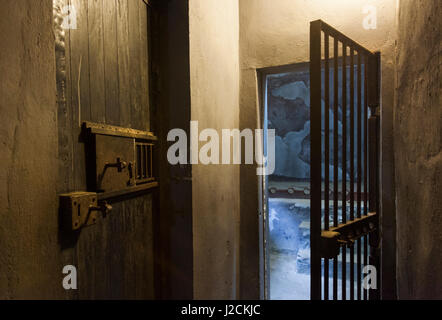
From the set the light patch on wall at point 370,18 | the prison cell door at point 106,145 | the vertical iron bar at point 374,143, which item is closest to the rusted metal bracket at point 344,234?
the vertical iron bar at point 374,143

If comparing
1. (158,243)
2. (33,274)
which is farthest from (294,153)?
(33,274)

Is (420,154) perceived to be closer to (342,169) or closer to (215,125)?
(342,169)

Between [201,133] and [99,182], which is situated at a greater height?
[201,133]

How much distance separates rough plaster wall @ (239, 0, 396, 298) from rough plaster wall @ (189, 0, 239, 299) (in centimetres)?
9

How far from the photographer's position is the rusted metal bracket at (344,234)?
4.52ft

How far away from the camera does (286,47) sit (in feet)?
7.41

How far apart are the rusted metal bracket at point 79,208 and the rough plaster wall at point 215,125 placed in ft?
2.37

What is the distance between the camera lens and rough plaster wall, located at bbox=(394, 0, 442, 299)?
3.41 feet

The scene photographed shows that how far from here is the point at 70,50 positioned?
1.08 metres

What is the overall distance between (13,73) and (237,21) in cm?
206

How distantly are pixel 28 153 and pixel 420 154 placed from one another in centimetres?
148

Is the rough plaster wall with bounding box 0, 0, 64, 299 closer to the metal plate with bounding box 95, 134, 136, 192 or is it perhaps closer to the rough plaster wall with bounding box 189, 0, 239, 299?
the metal plate with bounding box 95, 134, 136, 192

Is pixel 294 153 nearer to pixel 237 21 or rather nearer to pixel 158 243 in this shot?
pixel 237 21
